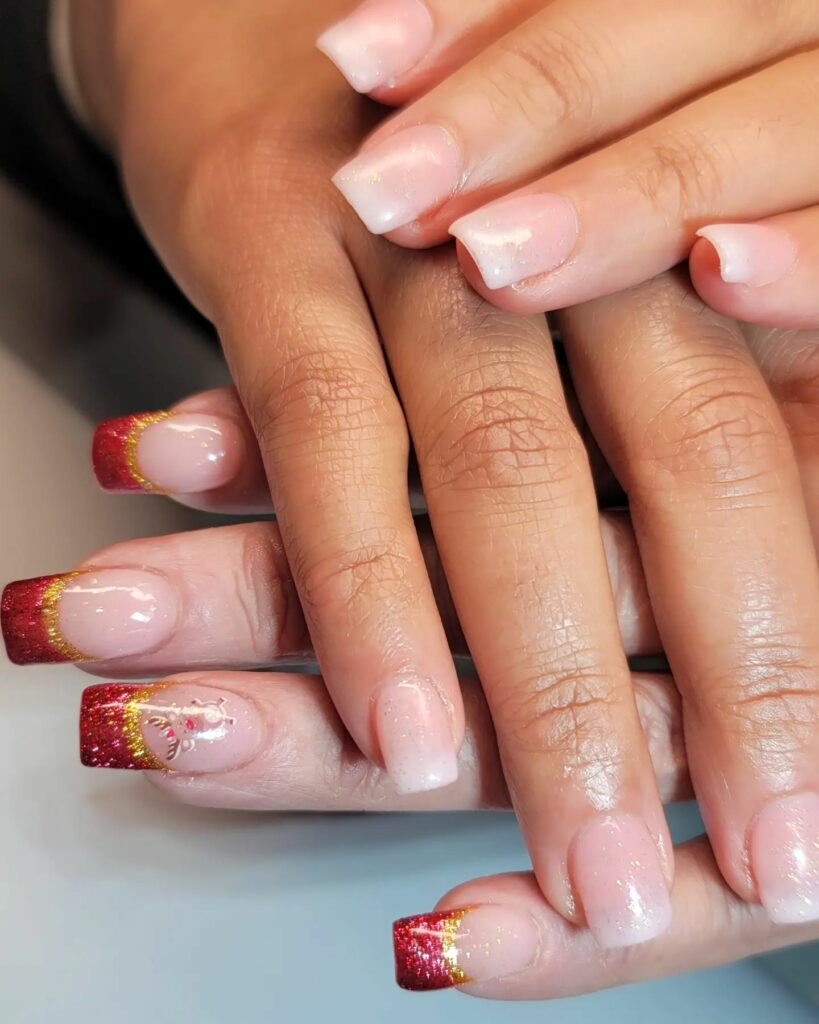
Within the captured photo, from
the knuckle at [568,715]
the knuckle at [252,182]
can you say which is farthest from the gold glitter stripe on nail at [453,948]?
the knuckle at [252,182]

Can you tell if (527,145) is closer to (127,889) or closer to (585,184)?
(585,184)

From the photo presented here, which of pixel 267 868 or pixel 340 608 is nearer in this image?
pixel 340 608

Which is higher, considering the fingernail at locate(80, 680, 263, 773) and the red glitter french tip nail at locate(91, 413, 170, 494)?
the red glitter french tip nail at locate(91, 413, 170, 494)

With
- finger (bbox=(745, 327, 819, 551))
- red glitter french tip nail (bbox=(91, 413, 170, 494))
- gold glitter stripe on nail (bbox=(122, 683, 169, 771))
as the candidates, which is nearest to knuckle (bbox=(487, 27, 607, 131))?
finger (bbox=(745, 327, 819, 551))

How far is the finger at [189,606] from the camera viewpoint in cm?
55

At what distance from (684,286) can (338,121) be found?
0.92ft

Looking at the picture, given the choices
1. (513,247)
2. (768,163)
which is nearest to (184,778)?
(513,247)

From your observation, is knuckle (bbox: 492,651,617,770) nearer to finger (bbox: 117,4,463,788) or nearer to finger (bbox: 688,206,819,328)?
finger (bbox: 117,4,463,788)

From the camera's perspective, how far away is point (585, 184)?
1.66ft

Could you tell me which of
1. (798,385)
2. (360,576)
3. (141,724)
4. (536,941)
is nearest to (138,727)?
(141,724)

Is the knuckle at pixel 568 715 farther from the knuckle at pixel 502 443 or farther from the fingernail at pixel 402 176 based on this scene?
the fingernail at pixel 402 176

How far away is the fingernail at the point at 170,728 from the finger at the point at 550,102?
0.99ft

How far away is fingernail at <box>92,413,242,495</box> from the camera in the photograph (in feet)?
1.96

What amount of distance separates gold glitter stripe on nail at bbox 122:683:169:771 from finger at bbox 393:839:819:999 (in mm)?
179
